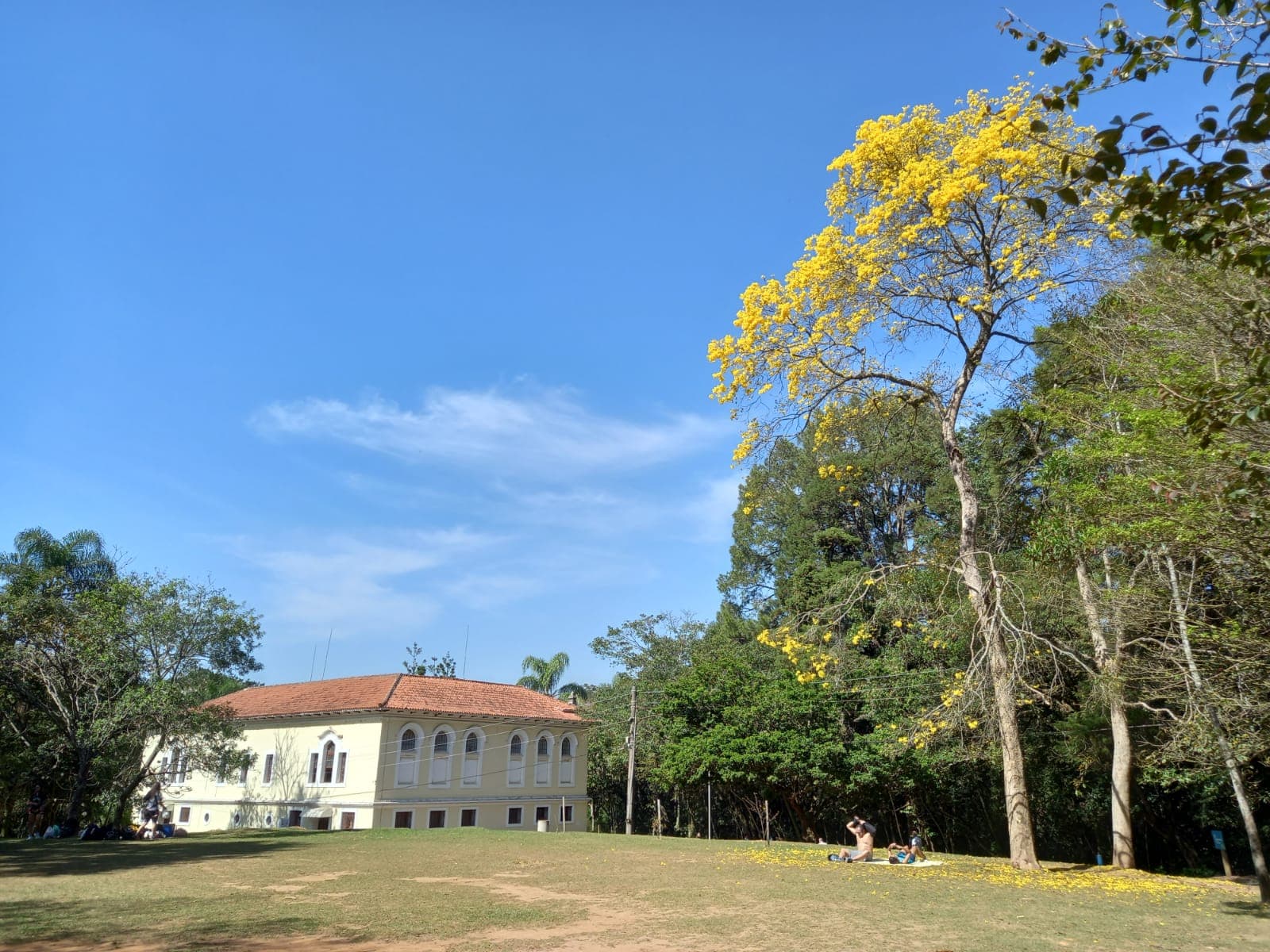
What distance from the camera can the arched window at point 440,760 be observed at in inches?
1233

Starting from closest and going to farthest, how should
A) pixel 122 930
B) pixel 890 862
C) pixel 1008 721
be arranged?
pixel 122 930 < pixel 1008 721 < pixel 890 862

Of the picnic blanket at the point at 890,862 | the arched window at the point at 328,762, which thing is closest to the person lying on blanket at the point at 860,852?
the picnic blanket at the point at 890,862

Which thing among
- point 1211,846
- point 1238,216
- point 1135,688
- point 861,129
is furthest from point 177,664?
point 1211,846

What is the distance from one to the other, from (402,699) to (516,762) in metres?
5.99

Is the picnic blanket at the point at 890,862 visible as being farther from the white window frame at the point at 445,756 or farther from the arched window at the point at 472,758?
the arched window at the point at 472,758

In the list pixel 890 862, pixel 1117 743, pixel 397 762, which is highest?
pixel 1117 743

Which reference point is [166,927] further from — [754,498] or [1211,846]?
[1211,846]

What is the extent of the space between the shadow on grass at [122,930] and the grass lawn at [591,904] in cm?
4

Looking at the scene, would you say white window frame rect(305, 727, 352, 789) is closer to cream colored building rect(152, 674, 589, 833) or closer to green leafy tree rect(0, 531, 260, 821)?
cream colored building rect(152, 674, 589, 833)

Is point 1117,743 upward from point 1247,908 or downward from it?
upward

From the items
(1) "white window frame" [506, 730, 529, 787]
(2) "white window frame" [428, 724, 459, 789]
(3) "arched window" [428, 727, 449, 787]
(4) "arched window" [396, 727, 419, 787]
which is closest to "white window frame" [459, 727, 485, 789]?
(2) "white window frame" [428, 724, 459, 789]

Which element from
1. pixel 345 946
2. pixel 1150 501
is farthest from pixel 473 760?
pixel 1150 501

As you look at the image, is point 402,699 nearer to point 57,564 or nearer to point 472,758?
point 472,758

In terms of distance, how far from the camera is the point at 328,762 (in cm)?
3136
